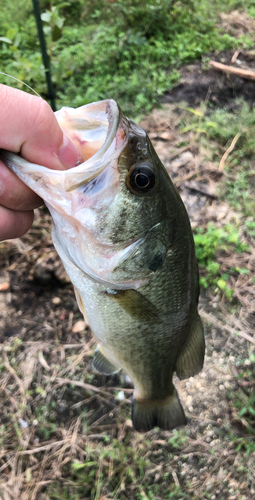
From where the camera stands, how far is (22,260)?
2.63 meters

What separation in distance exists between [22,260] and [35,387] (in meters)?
1.01

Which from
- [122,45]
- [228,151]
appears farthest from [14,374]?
[122,45]

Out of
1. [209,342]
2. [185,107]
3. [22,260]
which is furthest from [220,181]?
[22,260]

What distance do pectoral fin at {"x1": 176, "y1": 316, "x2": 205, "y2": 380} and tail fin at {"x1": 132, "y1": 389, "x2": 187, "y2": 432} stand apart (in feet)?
0.73

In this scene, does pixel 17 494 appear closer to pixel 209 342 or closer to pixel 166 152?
pixel 209 342

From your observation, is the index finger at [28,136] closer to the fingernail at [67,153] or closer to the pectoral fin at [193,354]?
the fingernail at [67,153]

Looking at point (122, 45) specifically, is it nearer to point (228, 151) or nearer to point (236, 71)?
point (236, 71)

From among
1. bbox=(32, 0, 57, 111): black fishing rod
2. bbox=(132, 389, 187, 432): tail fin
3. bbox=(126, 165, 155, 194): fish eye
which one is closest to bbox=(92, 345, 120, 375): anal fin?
bbox=(132, 389, 187, 432): tail fin

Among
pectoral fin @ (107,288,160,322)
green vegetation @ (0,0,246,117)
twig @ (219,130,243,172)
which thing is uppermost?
green vegetation @ (0,0,246,117)

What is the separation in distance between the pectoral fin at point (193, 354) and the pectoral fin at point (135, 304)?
36 cm

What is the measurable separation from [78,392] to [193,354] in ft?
3.51

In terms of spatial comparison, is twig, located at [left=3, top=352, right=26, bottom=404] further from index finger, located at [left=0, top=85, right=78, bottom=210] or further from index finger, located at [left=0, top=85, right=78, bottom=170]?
index finger, located at [left=0, top=85, right=78, bottom=170]

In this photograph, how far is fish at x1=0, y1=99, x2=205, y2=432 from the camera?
0.95 m

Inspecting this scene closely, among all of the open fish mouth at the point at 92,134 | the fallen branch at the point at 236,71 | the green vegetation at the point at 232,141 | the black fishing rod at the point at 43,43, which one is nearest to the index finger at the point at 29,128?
the open fish mouth at the point at 92,134
